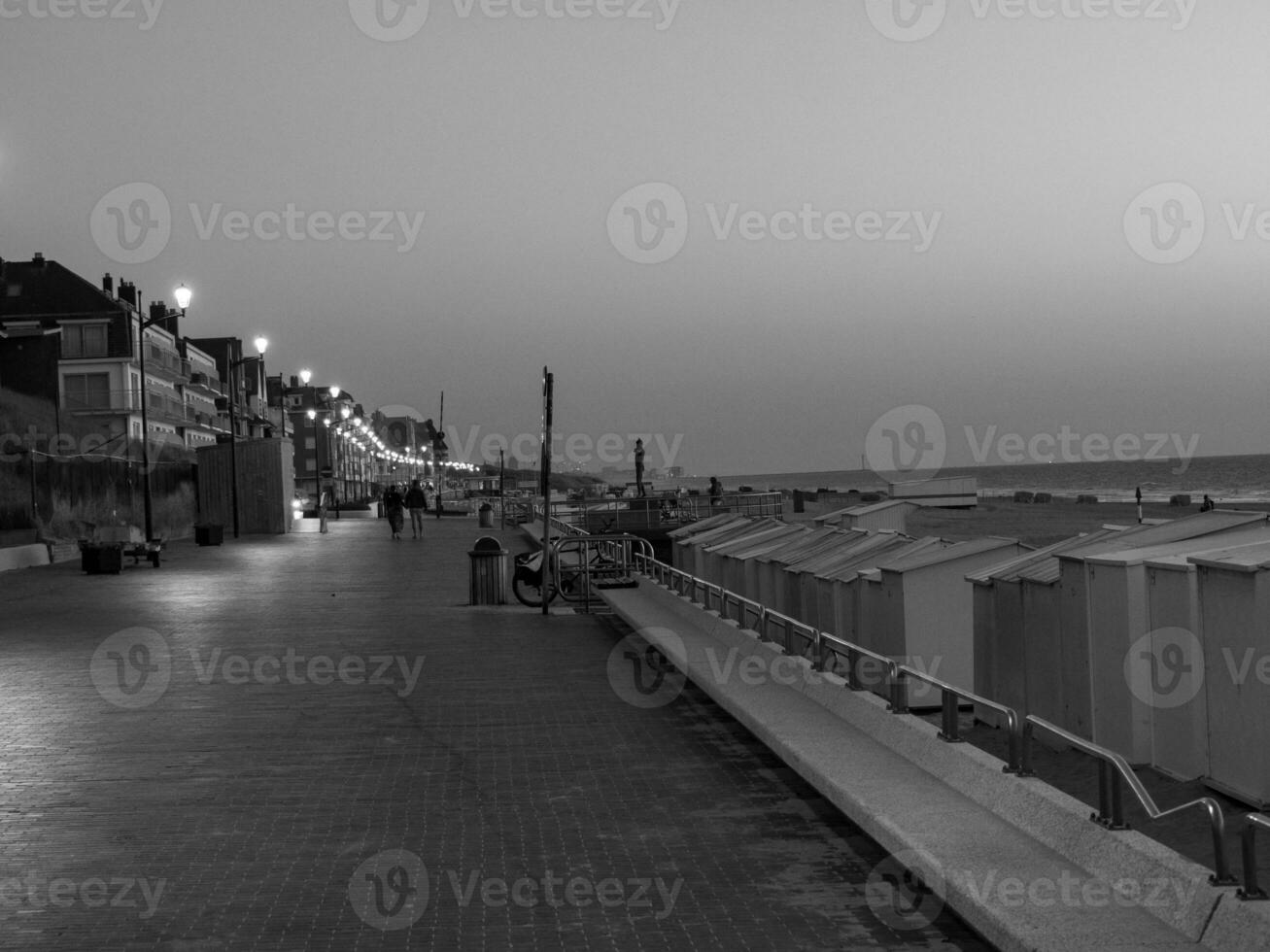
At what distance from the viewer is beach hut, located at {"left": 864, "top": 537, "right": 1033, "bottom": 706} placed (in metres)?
9.26

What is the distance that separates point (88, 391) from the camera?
248ft

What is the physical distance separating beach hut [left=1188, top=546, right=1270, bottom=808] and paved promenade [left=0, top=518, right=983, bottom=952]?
169 cm

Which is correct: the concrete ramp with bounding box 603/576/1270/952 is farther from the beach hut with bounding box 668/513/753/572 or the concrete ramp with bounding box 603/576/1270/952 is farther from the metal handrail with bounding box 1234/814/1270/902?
the beach hut with bounding box 668/513/753/572

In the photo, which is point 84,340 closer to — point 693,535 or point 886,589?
point 693,535

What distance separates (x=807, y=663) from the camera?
8.84 m

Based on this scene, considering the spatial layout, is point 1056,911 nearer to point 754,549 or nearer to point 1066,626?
point 1066,626

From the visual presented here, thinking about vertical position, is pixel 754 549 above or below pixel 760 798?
above

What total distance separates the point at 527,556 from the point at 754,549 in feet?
20.3

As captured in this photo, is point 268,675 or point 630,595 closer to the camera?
point 268,675

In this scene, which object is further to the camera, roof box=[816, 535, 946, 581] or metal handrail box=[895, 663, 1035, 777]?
roof box=[816, 535, 946, 581]

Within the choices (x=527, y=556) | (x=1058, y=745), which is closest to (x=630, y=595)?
(x=527, y=556)

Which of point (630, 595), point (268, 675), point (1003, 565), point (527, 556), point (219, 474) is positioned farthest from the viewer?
point (219, 474)

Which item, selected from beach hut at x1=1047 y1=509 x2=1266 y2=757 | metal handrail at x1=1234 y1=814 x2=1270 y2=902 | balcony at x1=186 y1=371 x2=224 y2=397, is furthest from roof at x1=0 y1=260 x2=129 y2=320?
metal handrail at x1=1234 y1=814 x2=1270 y2=902

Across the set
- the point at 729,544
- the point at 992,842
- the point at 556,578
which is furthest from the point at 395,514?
the point at 992,842
